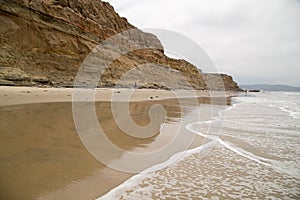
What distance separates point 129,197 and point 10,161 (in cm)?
196

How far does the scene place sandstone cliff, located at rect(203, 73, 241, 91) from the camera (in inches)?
3155

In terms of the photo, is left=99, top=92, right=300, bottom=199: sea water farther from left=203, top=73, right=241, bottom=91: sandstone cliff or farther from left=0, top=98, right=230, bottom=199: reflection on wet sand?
left=203, top=73, right=241, bottom=91: sandstone cliff

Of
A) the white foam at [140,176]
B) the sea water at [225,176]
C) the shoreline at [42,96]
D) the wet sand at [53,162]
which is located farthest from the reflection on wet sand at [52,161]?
the shoreline at [42,96]

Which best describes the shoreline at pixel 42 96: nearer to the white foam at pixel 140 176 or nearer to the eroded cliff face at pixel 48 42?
the eroded cliff face at pixel 48 42

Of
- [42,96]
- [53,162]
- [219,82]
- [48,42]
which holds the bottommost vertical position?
[53,162]

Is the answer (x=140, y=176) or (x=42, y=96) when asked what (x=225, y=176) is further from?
(x=42, y=96)

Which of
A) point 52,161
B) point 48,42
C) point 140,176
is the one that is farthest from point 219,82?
point 52,161

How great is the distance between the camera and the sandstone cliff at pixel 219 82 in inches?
3155

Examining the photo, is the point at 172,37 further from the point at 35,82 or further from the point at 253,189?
the point at 253,189

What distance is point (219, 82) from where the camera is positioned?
8694cm

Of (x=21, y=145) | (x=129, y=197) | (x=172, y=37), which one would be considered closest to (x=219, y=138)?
(x=129, y=197)

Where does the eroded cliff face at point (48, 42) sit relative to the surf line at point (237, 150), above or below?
above

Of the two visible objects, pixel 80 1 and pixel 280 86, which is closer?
pixel 80 1

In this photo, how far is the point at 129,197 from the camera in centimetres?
281
